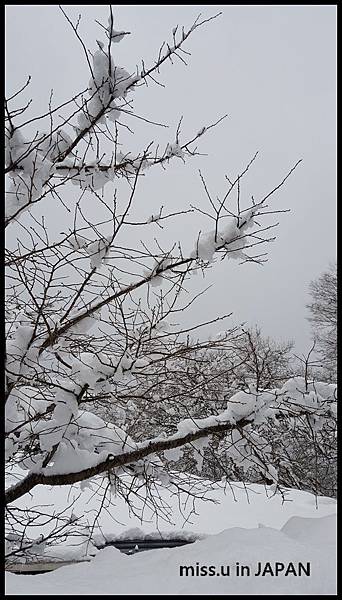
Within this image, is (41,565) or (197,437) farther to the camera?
(41,565)

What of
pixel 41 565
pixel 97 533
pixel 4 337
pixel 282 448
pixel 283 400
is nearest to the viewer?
pixel 4 337

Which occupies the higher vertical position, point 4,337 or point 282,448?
point 4,337

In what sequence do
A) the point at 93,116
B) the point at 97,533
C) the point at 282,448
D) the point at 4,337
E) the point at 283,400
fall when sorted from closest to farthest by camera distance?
1. the point at 4,337
2. the point at 93,116
3. the point at 283,400
4. the point at 282,448
5. the point at 97,533

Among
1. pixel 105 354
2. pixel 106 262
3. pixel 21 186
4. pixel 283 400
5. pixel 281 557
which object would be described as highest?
pixel 21 186

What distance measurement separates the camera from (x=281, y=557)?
9.97 ft

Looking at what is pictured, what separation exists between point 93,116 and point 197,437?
2.21 metres

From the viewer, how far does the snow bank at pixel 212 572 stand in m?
2.76

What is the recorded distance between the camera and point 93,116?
3004 mm

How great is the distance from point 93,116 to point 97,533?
981 cm

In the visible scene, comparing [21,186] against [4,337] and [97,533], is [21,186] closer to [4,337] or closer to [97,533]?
[4,337]

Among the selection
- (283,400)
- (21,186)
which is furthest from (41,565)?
(21,186)

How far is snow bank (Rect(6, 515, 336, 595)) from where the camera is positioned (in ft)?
9.05

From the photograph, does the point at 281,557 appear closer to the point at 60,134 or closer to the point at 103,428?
the point at 103,428

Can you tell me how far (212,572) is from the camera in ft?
9.77
